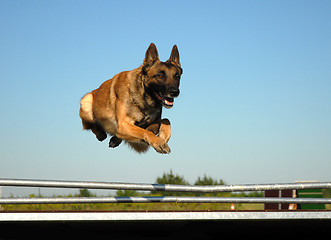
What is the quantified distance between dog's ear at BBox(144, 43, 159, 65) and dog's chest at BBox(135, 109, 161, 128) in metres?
0.83

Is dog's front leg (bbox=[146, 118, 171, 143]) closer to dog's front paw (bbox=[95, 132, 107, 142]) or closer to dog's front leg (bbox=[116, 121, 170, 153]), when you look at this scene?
dog's front leg (bbox=[116, 121, 170, 153])

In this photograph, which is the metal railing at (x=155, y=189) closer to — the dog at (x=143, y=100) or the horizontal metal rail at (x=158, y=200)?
the horizontal metal rail at (x=158, y=200)

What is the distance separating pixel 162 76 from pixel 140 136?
1.05 m

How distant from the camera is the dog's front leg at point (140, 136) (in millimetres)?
5820

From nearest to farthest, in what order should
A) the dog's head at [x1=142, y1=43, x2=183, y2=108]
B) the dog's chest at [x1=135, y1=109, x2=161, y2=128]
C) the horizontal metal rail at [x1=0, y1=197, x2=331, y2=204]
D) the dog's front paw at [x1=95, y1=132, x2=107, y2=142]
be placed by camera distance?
1. the horizontal metal rail at [x1=0, y1=197, x2=331, y2=204]
2. the dog's head at [x1=142, y1=43, x2=183, y2=108]
3. the dog's chest at [x1=135, y1=109, x2=161, y2=128]
4. the dog's front paw at [x1=95, y1=132, x2=107, y2=142]

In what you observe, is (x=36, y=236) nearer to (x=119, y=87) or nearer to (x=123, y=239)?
(x=123, y=239)

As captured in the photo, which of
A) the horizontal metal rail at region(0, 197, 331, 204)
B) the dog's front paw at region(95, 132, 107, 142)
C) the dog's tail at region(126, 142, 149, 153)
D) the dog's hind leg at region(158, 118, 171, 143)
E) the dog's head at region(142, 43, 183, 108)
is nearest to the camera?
the horizontal metal rail at region(0, 197, 331, 204)

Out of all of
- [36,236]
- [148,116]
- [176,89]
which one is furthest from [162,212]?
[148,116]

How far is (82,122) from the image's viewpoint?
366 inches

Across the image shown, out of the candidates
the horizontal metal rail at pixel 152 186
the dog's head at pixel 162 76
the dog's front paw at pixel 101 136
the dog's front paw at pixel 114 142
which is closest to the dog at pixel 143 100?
the dog's head at pixel 162 76

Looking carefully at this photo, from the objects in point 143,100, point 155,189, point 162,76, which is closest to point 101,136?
point 143,100

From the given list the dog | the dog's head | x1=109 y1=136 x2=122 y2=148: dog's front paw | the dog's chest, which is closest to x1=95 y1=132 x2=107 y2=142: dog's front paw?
x1=109 y1=136 x2=122 y2=148: dog's front paw

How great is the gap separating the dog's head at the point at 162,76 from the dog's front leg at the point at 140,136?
0.64 meters

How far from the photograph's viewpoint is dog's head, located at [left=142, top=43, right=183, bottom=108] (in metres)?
6.69
